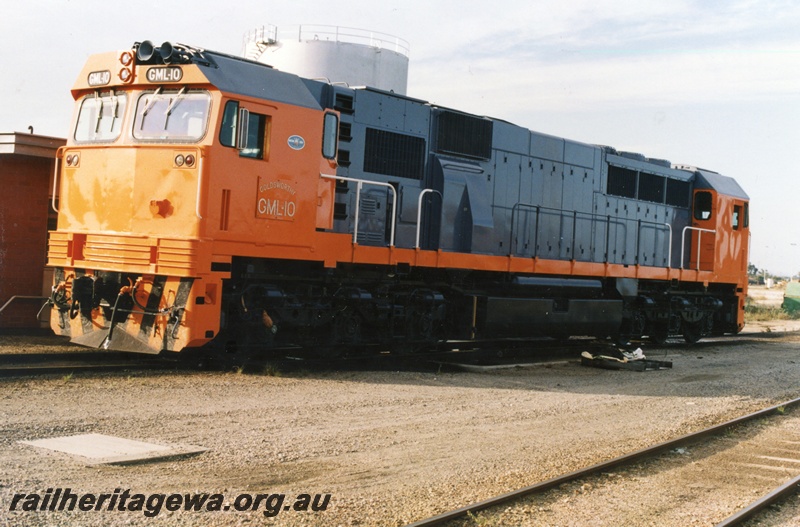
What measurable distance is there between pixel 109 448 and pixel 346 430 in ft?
7.43

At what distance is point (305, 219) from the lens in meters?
10.8

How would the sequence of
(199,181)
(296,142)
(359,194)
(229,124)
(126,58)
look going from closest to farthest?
(199,181), (229,124), (126,58), (296,142), (359,194)

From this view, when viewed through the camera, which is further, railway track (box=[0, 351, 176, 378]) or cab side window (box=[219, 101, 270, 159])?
cab side window (box=[219, 101, 270, 159])

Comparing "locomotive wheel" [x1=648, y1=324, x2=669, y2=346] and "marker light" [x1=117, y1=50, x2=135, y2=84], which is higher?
"marker light" [x1=117, y1=50, x2=135, y2=84]

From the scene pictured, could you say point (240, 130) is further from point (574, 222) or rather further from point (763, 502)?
point (574, 222)

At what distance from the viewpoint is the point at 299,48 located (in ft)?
83.8

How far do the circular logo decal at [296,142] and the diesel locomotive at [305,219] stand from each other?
0.11 feet

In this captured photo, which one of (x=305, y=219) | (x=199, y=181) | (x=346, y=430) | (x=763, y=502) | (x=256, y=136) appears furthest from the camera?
(x=305, y=219)

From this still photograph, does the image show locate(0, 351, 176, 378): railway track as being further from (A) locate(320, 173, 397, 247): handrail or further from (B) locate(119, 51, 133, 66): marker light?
(B) locate(119, 51, 133, 66): marker light

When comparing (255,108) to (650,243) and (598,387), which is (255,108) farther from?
(650,243)

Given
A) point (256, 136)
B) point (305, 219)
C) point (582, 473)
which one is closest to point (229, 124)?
point (256, 136)

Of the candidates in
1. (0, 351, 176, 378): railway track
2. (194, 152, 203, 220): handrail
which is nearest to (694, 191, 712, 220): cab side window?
(0, 351, 176, 378): railway track

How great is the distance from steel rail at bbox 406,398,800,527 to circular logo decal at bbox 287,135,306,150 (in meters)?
5.75

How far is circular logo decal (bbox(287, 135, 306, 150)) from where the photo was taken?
10562mm
